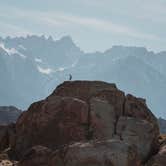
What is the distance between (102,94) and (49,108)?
5.84 metres

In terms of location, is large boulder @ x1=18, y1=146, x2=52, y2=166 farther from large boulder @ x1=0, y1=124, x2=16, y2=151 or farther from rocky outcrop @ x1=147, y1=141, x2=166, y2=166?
large boulder @ x1=0, y1=124, x2=16, y2=151

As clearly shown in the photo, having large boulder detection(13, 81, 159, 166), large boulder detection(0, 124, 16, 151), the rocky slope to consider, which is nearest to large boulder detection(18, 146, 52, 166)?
the rocky slope

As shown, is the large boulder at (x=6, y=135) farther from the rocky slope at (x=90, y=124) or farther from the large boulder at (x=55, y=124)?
the large boulder at (x=55, y=124)

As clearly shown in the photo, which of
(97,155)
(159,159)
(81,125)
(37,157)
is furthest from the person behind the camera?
(81,125)

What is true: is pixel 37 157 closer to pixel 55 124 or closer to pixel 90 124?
pixel 55 124

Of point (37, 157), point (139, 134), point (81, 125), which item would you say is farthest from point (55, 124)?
point (37, 157)

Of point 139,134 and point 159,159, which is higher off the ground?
point 139,134

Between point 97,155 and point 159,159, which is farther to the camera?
point 159,159

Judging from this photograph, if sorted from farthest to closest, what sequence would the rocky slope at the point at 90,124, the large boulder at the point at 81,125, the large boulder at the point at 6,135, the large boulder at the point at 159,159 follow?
the large boulder at the point at 6,135 < the large boulder at the point at 81,125 < the rocky slope at the point at 90,124 < the large boulder at the point at 159,159

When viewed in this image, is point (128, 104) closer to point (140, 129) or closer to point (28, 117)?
point (140, 129)

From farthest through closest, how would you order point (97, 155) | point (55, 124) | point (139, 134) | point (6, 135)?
point (6, 135) → point (55, 124) → point (139, 134) → point (97, 155)

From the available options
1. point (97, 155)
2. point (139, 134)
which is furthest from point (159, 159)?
point (97, 155)

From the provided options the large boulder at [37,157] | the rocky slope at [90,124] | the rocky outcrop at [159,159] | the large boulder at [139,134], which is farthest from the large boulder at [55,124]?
the large boulder at [37,157]

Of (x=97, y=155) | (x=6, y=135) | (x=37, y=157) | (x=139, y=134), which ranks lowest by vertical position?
(x=6, y=135)
